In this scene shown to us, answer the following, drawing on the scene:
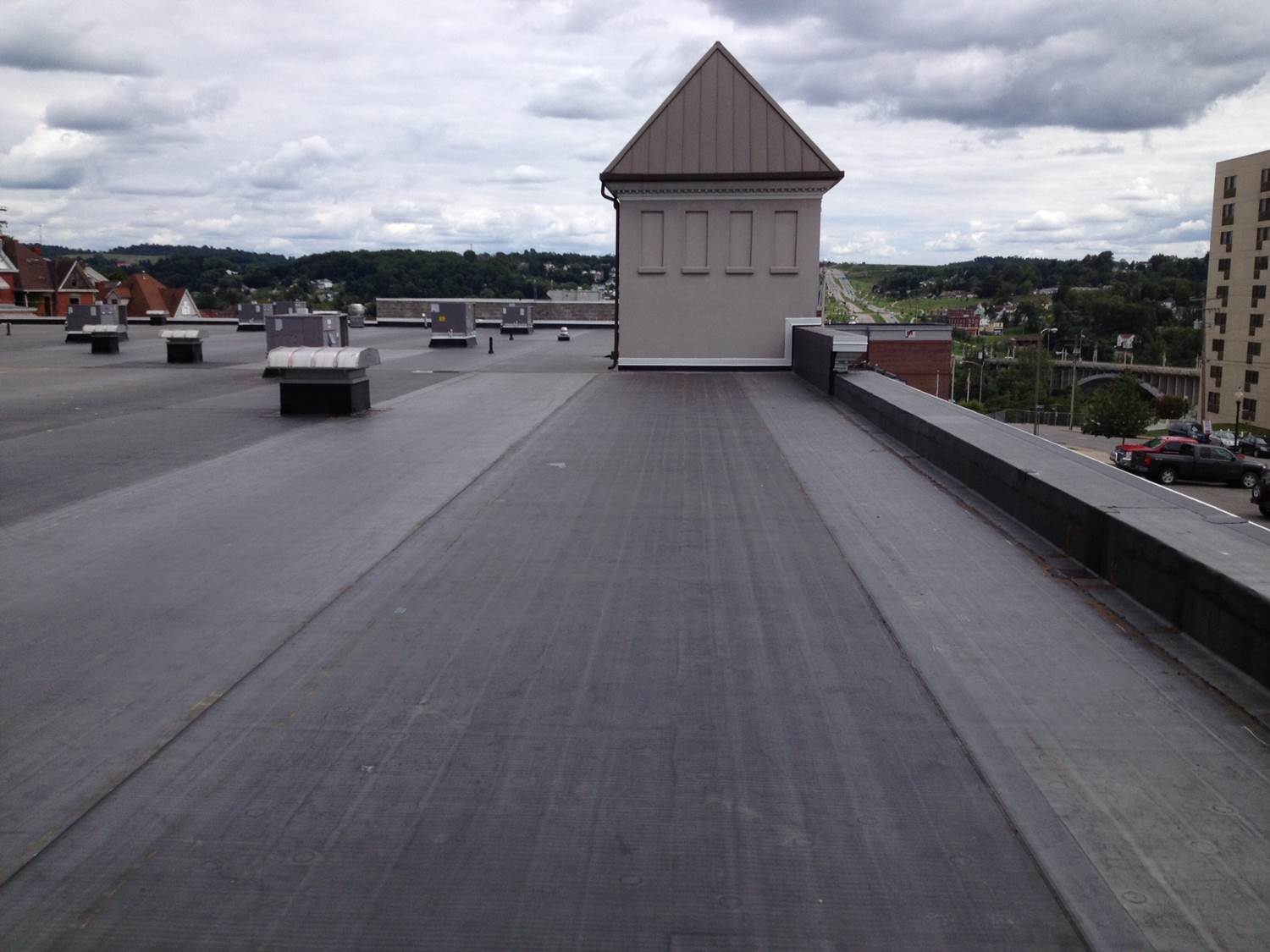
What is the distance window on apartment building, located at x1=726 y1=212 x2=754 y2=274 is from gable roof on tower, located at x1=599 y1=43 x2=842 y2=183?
933 mm

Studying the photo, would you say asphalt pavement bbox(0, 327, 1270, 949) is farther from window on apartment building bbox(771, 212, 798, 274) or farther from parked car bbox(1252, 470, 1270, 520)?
parked car bbox(1252, 470, 1270, 520)

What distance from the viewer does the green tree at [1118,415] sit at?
59094 millimetres

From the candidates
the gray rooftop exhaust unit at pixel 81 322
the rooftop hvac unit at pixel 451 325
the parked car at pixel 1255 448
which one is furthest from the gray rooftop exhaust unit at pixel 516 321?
the parked car at pixel 1255 448

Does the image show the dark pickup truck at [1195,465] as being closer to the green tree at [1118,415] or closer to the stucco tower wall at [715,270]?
the stucco tower wall at [715,270]

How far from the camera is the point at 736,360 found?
24047 mm

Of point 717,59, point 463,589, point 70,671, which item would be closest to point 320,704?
point 70,671

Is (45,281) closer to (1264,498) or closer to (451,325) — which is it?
(451,325)

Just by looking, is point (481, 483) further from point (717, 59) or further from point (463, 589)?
point (717, 59)

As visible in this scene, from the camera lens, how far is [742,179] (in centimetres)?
2345

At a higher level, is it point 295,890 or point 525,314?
point 525,314

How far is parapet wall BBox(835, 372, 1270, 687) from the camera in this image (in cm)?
530

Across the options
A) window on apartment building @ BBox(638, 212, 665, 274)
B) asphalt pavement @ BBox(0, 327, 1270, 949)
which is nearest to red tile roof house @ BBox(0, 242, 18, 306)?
window on apartment building @ BBox(638, 212, 665, 274)

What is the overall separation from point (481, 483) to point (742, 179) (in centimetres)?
1543

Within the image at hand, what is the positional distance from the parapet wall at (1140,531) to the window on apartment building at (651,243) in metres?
13.7
